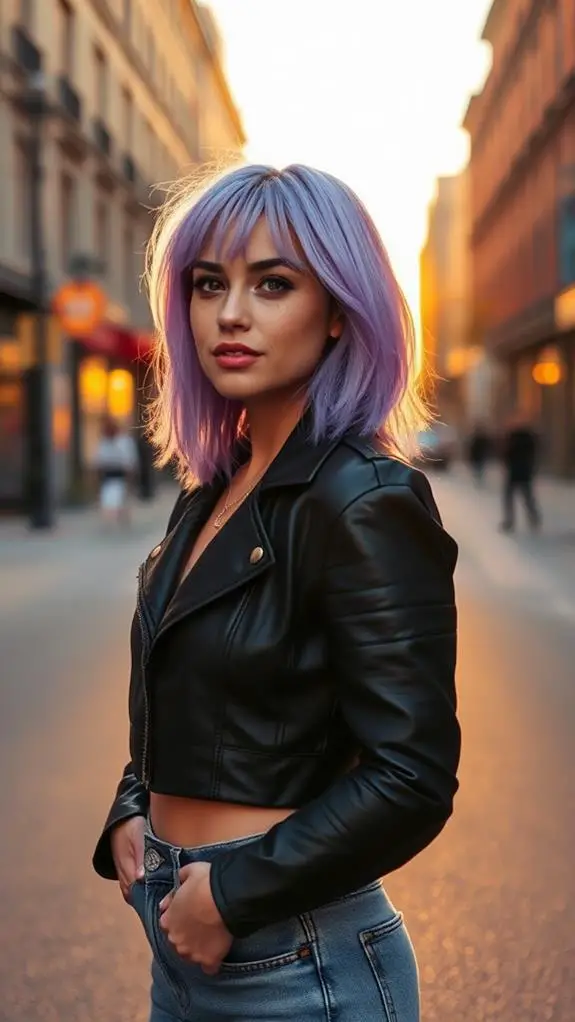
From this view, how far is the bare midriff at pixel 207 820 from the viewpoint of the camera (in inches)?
60.2

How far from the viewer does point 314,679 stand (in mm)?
1511

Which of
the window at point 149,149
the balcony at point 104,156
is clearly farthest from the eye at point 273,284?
the window at point 149,149

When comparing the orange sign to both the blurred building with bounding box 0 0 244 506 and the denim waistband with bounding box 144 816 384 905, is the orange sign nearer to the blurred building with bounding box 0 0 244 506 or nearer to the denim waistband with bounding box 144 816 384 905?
the blurred building with bounding box 0 0 244 506

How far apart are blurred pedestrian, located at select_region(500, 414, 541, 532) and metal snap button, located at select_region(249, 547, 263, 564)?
17.6 metres

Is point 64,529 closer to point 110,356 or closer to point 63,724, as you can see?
point 110,356

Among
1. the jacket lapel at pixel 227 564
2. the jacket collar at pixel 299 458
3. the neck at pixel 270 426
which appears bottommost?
the jacket lapel at pixel 227 564

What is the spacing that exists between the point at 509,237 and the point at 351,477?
4796cm

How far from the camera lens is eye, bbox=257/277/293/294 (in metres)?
1.62

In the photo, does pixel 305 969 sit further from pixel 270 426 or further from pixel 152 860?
pixel 270 426

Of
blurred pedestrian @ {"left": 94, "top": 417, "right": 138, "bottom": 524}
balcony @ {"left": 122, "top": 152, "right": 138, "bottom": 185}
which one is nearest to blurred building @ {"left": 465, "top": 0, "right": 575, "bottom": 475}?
balcony @ {"left": 122, "top": 152, "right": 138, "bottom": 185}

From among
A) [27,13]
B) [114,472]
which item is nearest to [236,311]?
[114,472]

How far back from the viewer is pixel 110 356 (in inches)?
1211

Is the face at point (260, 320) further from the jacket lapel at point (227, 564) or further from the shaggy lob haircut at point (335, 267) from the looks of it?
the jacket lapel at point (227, 564)

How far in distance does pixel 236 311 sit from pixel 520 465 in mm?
17661
